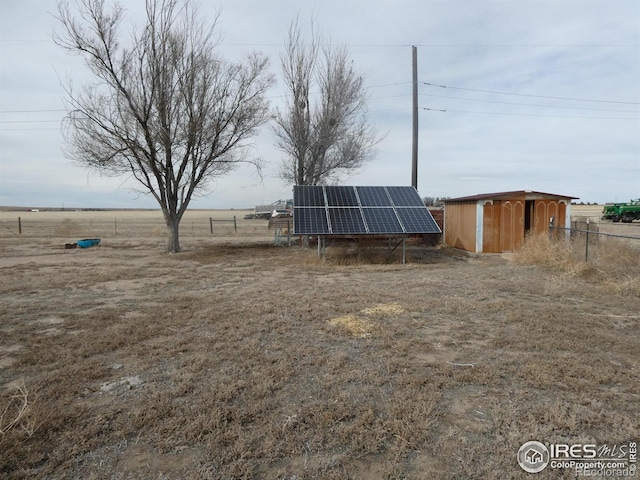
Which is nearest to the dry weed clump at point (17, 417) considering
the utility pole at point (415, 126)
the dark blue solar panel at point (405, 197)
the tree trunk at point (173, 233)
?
the dark blue solar panel at point (405, 197)

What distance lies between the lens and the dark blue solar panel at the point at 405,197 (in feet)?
46.4

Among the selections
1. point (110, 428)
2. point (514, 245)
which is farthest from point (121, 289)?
point (514, 245)

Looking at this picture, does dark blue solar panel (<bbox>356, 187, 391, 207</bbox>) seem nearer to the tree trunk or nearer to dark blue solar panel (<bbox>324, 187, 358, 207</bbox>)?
dark blue solar panel (<bbox>324, 187, 358, 207</bbox>)

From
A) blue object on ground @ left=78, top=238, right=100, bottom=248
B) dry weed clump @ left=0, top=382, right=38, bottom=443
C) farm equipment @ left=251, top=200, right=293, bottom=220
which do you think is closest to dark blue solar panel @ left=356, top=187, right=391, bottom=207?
dry weed clump @ left=0, top=382, right=38, bottom=443

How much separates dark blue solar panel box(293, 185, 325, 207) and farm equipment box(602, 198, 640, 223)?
35.4 metres

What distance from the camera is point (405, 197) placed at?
48.2ft

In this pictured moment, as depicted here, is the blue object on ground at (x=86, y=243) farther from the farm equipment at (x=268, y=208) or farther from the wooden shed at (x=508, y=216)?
the farm equipment at (x=268, y=208)

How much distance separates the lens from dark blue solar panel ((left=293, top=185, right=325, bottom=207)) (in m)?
13.7

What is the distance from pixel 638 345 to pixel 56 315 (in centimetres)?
865

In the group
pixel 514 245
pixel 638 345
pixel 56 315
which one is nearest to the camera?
pixel 638 345

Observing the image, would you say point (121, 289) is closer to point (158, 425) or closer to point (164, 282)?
point (164, 282)

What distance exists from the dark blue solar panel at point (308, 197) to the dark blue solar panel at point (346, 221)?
77cm

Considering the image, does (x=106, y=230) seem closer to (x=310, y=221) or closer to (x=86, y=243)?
(x=86, y=243)

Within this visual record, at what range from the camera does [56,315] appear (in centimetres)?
635
